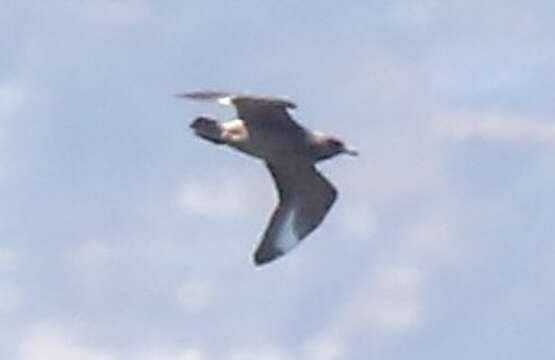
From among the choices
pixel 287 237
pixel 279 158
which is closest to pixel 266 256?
pixel 287 237

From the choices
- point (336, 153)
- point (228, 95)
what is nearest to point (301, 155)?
point (336, 153)

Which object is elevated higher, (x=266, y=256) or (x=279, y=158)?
(x=279, y=158)

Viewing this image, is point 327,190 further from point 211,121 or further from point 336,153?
point 211,121

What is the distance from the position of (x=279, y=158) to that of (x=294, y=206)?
249 cm

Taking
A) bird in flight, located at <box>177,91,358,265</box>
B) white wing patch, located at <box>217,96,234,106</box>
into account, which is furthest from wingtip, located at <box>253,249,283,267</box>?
white wing patch, located at <box>217,96,234,106</box>

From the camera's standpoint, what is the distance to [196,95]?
123 ft

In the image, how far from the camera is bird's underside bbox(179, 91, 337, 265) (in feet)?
131

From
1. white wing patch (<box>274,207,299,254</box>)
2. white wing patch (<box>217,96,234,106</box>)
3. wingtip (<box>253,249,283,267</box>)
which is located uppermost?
white wing patch (<box>217,96,234,106</box>)

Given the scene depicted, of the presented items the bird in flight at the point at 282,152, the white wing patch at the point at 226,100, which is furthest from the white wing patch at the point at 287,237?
the white wing patch at the point at 226,100

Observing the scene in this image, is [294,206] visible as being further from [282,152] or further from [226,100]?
[226,100]

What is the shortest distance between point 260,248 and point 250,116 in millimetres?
3195

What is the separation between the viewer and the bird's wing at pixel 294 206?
42719 millimetres

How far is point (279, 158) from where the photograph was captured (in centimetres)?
4209

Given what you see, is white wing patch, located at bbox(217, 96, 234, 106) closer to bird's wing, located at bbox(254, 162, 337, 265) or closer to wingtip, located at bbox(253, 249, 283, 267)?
bird's wing, located at bbox(254, 162, 337, 265)
